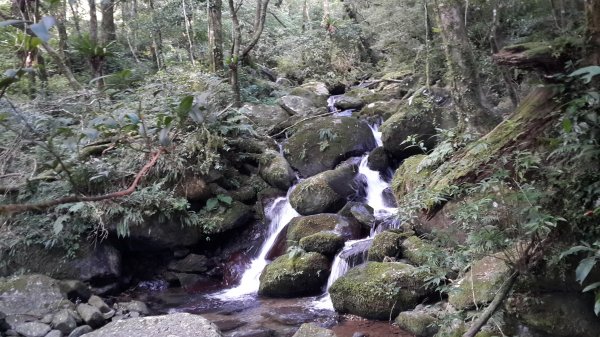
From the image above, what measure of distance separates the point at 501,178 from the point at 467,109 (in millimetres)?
3421

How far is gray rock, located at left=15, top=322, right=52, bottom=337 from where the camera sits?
5.55 meters

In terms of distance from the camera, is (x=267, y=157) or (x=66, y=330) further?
(x=267, y=157)

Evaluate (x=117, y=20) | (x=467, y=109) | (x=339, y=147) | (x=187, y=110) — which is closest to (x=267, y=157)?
(x=339, y=147)

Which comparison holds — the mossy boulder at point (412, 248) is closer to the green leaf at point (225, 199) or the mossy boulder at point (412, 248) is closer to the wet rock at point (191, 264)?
the green leaf at point (225, 199)

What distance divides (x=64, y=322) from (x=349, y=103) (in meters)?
9.66

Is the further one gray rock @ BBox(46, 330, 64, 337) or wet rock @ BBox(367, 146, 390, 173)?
wet rock @ BBox(367, 146, 390, 173)

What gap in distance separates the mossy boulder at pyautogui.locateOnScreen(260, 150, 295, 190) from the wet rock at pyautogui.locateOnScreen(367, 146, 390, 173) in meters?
1.77

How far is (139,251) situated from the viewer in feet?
28.0

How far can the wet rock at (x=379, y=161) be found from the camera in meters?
9.72

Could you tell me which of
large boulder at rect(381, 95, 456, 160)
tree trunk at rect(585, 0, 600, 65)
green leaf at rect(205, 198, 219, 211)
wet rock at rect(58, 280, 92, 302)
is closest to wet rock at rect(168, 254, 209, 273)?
green leaf at rect(205, 198, 219, 211)

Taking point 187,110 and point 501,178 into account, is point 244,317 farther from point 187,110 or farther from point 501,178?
point 187,110

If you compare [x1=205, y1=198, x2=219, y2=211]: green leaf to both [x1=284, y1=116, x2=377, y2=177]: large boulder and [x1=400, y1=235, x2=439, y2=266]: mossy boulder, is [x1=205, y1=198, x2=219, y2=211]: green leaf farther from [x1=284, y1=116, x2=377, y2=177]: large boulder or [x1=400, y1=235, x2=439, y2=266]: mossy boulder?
[x1=400, y1=235, x2=439, y2=266]: mossy boulder

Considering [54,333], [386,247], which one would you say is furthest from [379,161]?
[54,333]

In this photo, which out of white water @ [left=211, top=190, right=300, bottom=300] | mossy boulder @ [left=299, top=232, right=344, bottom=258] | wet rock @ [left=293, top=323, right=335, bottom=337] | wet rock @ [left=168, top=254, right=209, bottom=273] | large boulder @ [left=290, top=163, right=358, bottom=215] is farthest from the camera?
large boulder @ [left=290, top=163, right=358, bottom=215]
